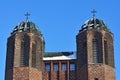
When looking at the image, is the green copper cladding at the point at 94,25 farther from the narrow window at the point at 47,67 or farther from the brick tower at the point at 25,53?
the narrow window at the point at 47,67

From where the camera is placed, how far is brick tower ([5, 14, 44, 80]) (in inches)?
2259

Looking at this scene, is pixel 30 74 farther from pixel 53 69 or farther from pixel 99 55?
pixel 99 55

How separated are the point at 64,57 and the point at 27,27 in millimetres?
5852

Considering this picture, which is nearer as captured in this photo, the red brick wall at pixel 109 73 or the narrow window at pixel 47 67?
the red brick wall at pixel 109 73

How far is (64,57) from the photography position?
59.8 meters

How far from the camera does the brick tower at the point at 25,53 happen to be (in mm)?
57375

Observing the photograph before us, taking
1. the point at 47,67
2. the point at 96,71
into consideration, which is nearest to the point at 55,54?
the point at 47,67

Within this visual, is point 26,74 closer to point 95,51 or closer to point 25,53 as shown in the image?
point 25,53

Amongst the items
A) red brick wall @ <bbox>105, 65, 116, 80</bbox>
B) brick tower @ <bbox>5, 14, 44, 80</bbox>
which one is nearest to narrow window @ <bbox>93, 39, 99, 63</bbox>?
red brick wall @ <bbox>105, 65, 116, 80</bbox>

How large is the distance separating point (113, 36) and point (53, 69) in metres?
8.41

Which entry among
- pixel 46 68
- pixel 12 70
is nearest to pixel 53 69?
pixel 46 68

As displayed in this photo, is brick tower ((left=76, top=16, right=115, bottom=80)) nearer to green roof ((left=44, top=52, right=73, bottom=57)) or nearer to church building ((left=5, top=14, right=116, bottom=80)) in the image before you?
church building ((left=5, top=14, right=116, bottom=80))

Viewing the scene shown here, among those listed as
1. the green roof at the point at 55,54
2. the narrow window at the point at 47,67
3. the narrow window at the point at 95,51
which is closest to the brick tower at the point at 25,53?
the narrow window at the point at 47,67

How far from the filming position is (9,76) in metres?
57.6
